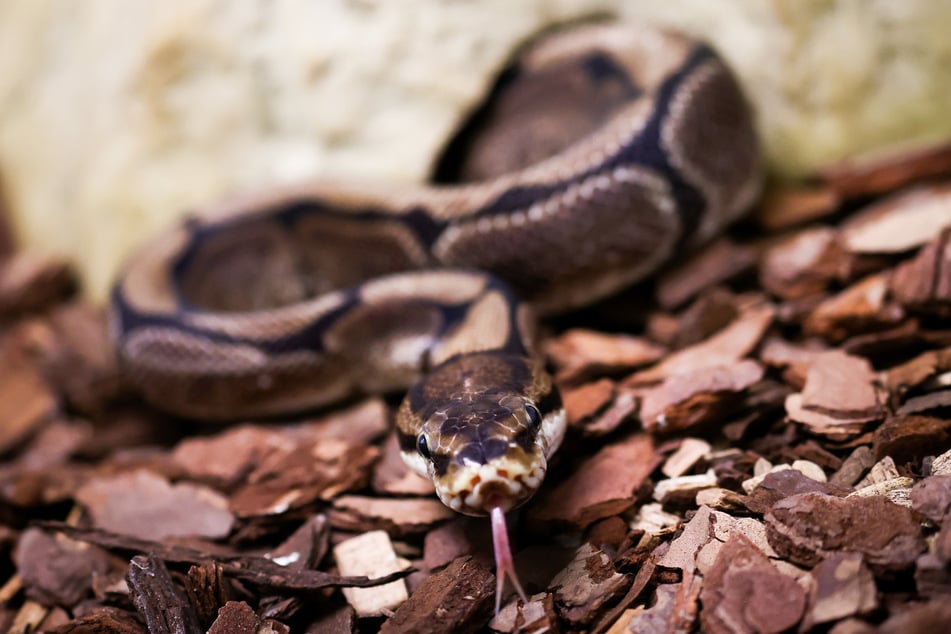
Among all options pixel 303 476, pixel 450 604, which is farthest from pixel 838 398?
pixel 303 476

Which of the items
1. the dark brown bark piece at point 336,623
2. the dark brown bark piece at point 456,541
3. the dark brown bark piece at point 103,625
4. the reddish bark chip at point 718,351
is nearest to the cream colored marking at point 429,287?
the reddish bark chip at point 718,351

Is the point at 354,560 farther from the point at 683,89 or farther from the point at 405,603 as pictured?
the point at 683,89

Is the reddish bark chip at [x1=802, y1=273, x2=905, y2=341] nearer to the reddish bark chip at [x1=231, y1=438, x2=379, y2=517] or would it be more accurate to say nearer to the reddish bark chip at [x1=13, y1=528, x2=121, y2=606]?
the reddish bark chip at [x1=231, y1=438, x2=379, y2=517]

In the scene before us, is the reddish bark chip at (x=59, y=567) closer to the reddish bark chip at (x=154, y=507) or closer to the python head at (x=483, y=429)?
the reddish bark chip at (x=154, y=507)

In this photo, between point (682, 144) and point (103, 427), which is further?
point (103, 427)

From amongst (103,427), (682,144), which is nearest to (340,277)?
(103,427)

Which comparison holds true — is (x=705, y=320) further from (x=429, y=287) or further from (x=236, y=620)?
(x=236, y=620)

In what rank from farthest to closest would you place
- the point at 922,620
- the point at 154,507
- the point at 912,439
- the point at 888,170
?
the point at 888,170, the point at 154,507, the point at 912,439, the point at 922,620
